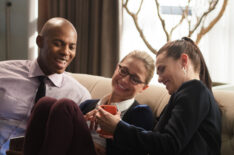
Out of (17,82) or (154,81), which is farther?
(154,81)

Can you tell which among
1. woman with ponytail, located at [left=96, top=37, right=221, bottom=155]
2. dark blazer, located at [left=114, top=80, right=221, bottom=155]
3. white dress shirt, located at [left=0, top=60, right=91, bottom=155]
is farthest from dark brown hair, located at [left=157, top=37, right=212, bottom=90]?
white dress shirt, located at [left=0, top=60, right=91, bottom=155]

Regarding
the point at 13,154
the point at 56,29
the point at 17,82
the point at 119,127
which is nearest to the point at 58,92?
the point at 17,82

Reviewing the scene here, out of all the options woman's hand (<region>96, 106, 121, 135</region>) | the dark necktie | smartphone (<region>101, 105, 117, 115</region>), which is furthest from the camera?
the dark necktie

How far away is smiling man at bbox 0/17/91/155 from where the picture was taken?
1.92 meters

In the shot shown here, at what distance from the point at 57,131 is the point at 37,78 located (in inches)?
26.8

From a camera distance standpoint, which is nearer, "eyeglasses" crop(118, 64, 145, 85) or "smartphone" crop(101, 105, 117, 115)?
"smartphone" crop(101, 105, 117, 115)

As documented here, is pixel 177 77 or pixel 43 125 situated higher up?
pixel 177 77

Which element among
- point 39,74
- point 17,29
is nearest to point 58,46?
point 39,74

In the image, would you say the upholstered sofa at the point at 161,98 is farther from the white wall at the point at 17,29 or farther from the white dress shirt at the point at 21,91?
the white wall at the point at 17,29

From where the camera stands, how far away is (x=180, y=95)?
1345mm

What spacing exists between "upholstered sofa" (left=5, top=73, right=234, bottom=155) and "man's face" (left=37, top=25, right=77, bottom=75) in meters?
0.41

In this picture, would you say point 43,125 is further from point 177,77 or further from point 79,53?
point 79,53

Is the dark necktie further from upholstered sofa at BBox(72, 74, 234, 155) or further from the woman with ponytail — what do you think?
the woman with ponytail

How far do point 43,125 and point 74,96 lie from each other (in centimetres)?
54
